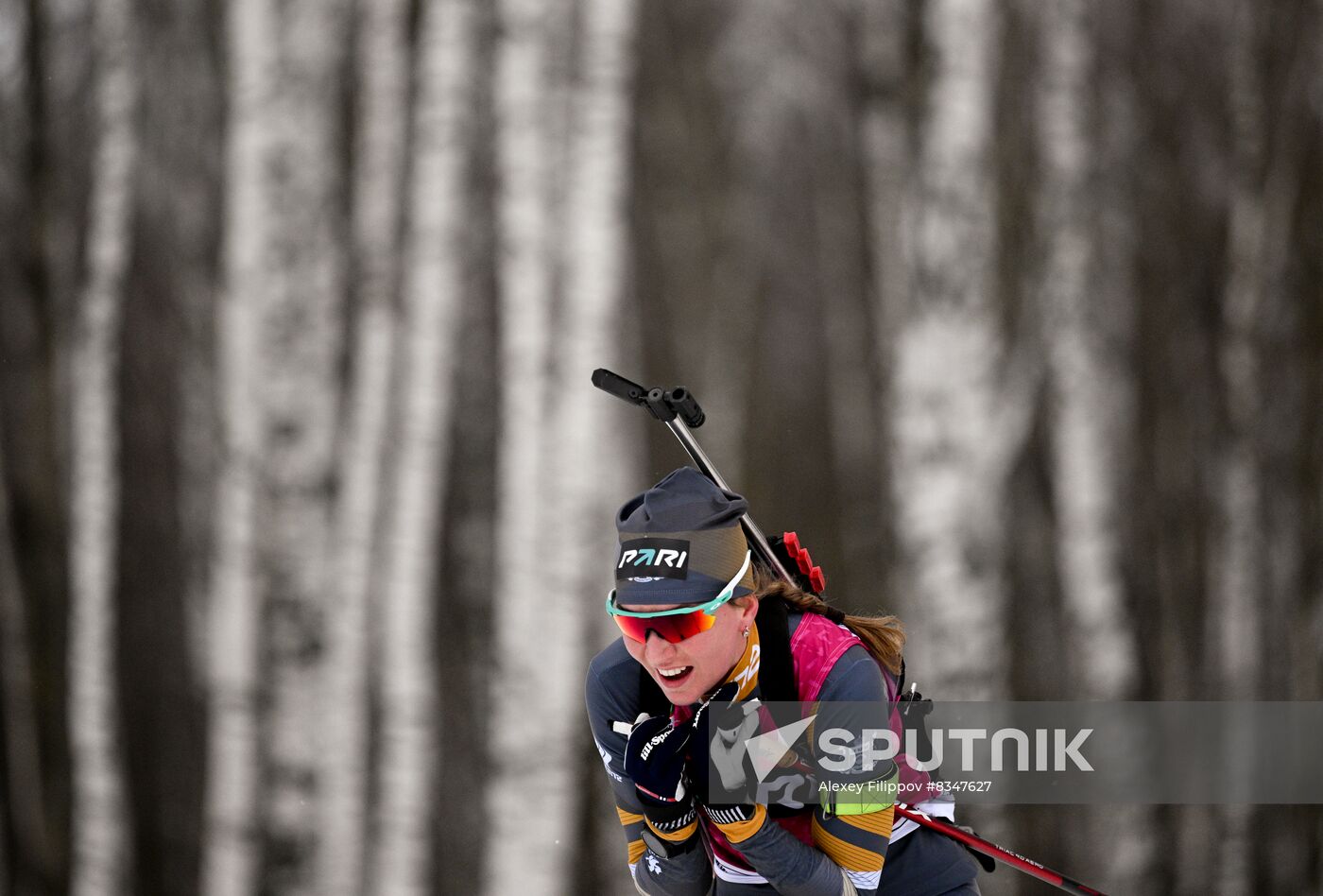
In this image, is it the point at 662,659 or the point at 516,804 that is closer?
the point at 662,659

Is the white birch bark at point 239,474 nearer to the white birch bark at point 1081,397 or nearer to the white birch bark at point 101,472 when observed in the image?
the white birch bark at point 101,472

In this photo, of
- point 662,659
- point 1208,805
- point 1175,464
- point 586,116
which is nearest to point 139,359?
point 586,116

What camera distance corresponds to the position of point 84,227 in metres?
2.18

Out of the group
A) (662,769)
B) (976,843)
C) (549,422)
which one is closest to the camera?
(662,769)

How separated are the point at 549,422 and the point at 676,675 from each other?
91 cm

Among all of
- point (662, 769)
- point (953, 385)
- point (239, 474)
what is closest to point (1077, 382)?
point (953, 385)

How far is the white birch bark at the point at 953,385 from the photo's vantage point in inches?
83.8

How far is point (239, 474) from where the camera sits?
2.15 meters

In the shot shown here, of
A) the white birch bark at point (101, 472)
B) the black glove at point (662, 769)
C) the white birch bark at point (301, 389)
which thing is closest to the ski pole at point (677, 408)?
the black glove at point (662, 769)

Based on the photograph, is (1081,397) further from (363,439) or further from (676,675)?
(363,439)

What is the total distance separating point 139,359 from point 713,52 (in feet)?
4.11

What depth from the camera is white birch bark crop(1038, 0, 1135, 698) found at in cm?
215

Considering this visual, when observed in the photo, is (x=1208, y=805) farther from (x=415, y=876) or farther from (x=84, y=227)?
(x=84, y=227)

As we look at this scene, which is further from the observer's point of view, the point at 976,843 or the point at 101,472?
the point at 101,472
